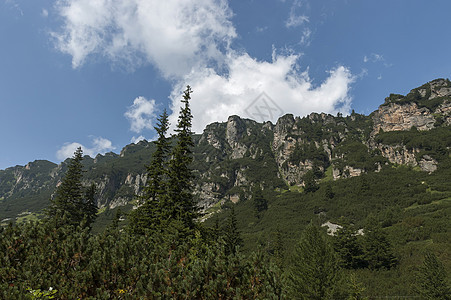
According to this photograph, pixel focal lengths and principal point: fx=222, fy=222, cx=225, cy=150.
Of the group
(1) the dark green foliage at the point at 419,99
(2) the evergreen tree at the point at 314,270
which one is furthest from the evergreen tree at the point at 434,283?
(1) the dark green foliage at the point at 419,99

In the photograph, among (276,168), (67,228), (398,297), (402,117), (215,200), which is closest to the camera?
(67,228)

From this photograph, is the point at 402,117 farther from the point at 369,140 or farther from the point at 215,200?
the point at 215,200

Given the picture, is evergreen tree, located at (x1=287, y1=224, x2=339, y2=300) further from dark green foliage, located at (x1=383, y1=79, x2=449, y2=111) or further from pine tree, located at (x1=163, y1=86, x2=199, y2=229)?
dark green foliage, located at (x1=383, y1=79, x2=449, y2=111)

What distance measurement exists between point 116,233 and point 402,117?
17960 cm

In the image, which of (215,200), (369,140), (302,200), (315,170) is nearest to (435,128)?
(369,140)

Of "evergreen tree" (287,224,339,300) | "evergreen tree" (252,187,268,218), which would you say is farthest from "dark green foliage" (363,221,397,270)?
"evergreen tree" (252,187,268,218)

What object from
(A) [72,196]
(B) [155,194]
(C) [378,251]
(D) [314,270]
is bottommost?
(C) [378,251]

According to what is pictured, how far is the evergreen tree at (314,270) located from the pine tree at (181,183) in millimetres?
13394

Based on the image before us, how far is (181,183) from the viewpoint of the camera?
1614 centimetres

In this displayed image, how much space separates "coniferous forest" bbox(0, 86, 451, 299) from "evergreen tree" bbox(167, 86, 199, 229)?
0.07 meters

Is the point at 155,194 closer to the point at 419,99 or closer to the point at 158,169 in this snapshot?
the point at 158,169

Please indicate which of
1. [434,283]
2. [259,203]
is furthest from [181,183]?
[259,203]

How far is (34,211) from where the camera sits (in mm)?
178250

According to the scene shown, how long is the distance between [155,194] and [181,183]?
378 centimetres
